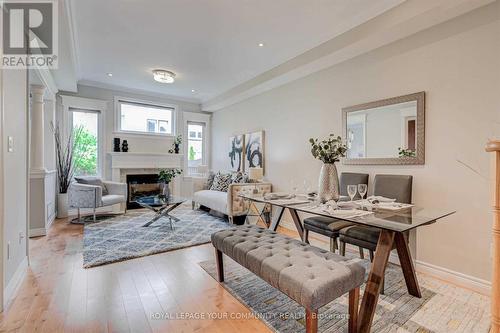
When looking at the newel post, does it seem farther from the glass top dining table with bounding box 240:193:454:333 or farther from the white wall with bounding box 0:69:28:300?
the white wall with bounding box 0:69:28:300

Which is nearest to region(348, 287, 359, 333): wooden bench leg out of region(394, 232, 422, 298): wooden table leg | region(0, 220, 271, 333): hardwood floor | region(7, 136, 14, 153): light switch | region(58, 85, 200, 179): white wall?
region(0, 220, 271, 333): hardwood floor

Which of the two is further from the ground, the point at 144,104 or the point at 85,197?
the point at 144,104

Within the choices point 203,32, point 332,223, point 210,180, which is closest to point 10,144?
point 203,32

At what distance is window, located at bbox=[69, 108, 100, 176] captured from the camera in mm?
5203

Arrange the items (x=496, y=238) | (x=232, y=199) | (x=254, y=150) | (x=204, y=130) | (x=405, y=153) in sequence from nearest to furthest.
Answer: (x=496, y=238)
(x=405, y=153)
(x=232, y=199)
(x=254, y=150)
(x=204, y=130)

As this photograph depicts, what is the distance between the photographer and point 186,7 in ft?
8.73

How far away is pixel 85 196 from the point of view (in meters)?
4.41

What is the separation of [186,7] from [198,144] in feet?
14.2

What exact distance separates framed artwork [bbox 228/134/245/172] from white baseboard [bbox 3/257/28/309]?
3.79 meters

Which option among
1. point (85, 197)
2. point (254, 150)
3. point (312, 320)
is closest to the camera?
point (312, 320)

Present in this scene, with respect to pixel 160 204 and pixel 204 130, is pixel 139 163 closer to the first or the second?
pixel 204 130

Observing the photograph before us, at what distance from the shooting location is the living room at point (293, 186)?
1776 millimetres

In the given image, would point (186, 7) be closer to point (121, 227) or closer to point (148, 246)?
point (148, 246)

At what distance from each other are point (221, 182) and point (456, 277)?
394cm
